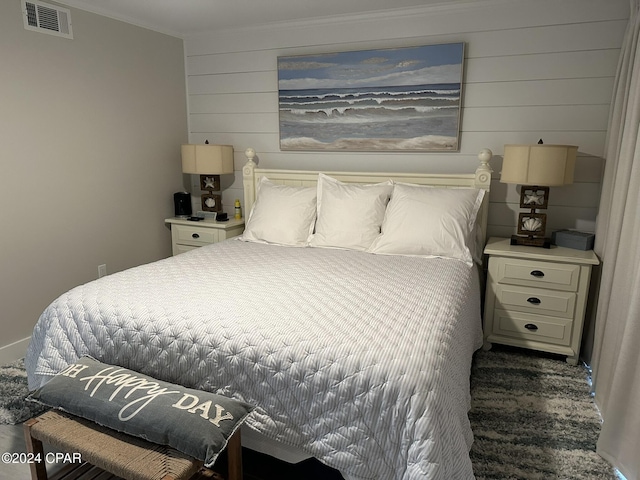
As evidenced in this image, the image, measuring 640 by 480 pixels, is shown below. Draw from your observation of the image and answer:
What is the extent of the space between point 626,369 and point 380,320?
1.07 m

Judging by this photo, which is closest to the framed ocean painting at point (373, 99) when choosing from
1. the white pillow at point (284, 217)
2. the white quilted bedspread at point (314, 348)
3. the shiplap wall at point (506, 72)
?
the shiplap wall at point (506, 72)

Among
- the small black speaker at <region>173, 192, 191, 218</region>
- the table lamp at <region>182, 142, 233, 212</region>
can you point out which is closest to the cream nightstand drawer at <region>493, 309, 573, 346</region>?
the table lamp at <region>182, 142, 233, 212</region>

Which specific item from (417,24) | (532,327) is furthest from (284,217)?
(532,327)

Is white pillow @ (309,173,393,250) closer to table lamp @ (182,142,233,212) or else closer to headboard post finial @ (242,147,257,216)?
headboard post finial @ (242,147,257,216)

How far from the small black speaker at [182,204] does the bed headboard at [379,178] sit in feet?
1.82

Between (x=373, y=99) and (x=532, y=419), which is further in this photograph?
(x=373, y=99)

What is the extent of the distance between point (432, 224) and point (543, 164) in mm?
732

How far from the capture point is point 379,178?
Answer: 334cm

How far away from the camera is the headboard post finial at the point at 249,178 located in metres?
3.72

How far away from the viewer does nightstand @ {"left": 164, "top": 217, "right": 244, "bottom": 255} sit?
12.2ft

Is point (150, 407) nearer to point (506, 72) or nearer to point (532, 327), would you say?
point (532, 327)

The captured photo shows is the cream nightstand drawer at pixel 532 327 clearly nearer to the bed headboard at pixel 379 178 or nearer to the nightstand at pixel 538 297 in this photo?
the nightstand at pixel 538 297

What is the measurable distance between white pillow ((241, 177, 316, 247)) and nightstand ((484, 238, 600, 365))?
1209mm

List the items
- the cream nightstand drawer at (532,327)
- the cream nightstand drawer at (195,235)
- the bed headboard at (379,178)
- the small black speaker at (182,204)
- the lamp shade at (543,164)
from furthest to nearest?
the small black speaker at (182,204) → the cream nightstand drawer at (195,235) → the bed headboard at (379,178) → the cream nightstand drawer at (532,327) → the lamp shade at (543,164)
